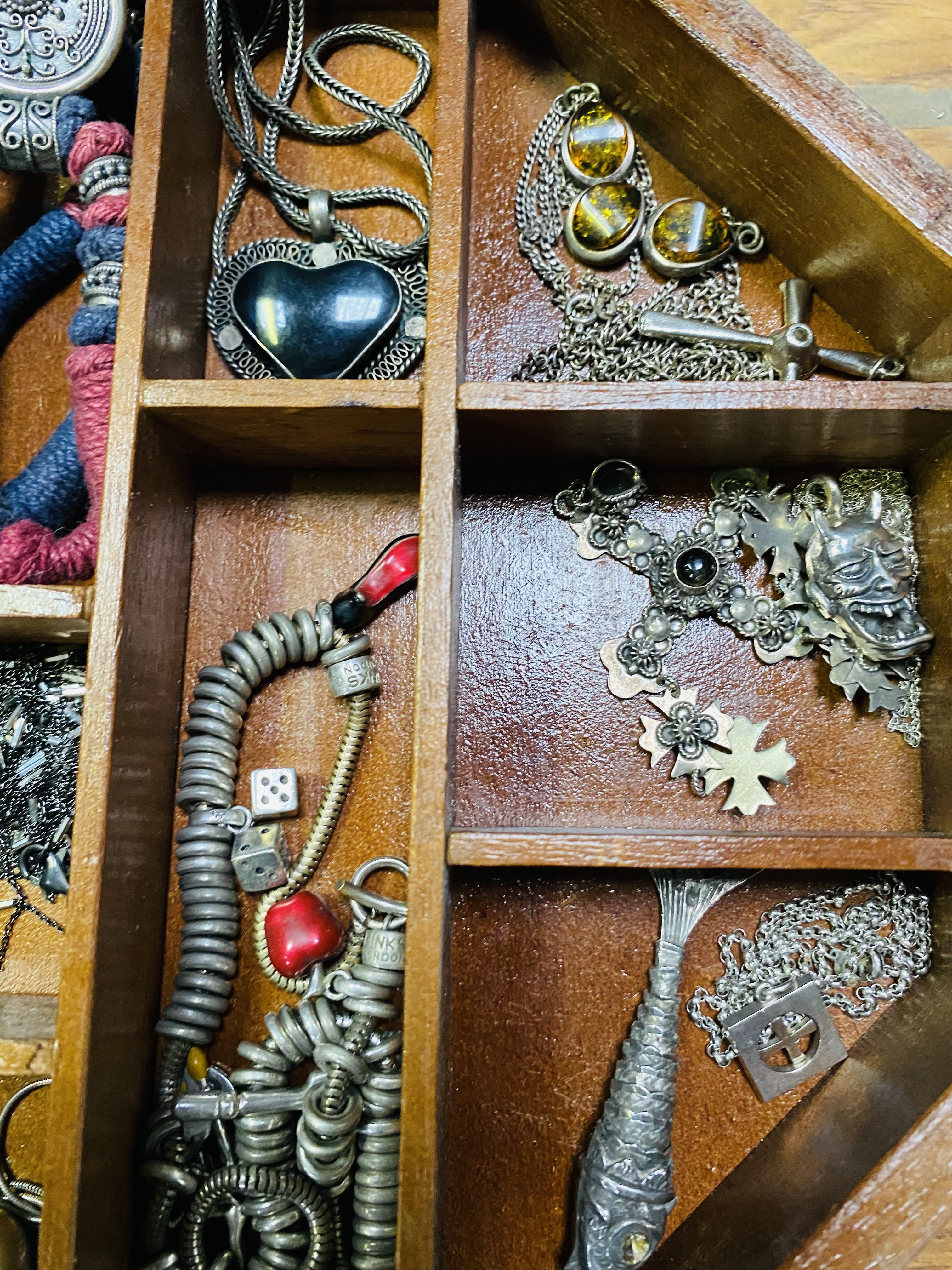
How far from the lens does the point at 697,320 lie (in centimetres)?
84

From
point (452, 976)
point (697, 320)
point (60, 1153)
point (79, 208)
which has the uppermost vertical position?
point (79, 208)

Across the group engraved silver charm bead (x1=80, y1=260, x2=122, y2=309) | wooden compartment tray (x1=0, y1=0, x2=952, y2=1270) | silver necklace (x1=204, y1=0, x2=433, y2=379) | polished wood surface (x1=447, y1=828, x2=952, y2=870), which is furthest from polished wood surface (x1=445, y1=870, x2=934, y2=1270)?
engraved silver charm bead (x1=80, y1=260, x2=122, y2=309)

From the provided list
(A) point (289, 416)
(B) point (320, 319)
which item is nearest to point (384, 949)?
(A) point (289, 416)

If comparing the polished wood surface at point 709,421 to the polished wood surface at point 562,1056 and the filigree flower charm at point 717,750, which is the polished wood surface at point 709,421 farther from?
the polished wood surface at point 562,1056

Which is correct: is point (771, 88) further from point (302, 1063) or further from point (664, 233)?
point (302, 1063)

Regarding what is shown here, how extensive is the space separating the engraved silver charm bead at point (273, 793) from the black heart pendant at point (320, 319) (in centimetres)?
35

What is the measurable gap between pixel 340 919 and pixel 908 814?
0.50 metres

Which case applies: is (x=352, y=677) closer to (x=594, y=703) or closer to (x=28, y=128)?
(x=594, y=703)

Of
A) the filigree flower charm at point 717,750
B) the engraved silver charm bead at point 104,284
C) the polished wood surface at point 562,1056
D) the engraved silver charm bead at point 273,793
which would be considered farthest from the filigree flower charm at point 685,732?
the engraved silver charm bead at point 104,284

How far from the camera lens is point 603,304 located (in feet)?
2.76

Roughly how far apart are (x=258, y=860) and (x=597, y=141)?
0.72m

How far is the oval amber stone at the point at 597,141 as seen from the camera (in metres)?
0.85

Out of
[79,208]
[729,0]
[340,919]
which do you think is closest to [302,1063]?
[340,919]

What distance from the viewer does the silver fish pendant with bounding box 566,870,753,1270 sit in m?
0.68
